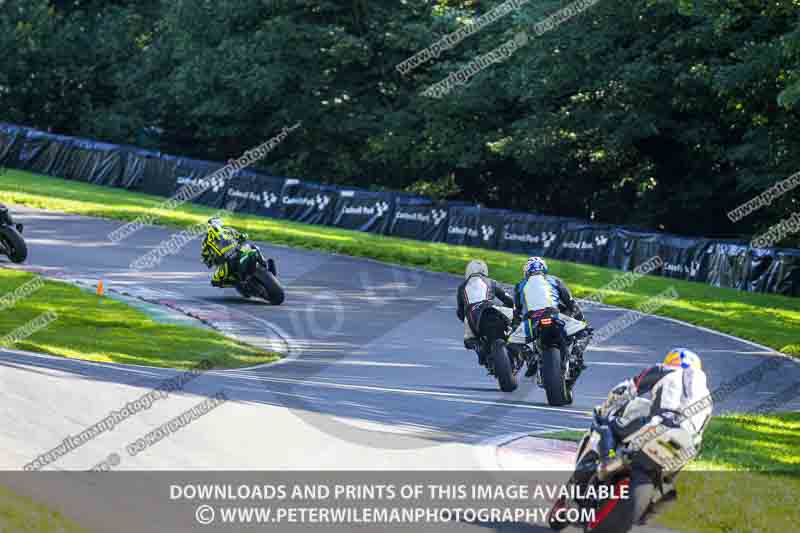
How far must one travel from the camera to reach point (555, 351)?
15750mm

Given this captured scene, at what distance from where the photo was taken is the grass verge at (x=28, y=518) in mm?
8688

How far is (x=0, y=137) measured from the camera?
5088 centimetres

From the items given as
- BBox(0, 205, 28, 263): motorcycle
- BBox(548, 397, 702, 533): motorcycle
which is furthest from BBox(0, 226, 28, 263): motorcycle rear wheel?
BBox(548, 397, 702, 533): motorcycle

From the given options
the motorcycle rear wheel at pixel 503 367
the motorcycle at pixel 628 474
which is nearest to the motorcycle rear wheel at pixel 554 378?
the motorcycle rear wheel at pixel 503 367

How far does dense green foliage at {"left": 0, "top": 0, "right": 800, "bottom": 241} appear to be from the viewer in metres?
40.5

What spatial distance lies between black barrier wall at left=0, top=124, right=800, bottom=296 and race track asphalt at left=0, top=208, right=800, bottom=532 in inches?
235

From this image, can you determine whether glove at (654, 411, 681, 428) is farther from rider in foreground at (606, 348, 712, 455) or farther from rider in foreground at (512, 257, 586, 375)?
rider in foreground at (512, 257, 586, 375)

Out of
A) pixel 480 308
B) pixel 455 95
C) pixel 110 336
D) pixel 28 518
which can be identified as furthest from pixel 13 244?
pixel 455 95

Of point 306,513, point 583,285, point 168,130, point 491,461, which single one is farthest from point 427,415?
point 168,130

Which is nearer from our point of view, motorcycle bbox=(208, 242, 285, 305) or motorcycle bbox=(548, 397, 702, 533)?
motorcycle bbox=(548, 397, 702, 533)

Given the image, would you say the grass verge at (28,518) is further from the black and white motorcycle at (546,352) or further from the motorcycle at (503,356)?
the motorcycle at (503,356)

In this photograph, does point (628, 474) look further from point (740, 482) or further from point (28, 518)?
point (28, 518)

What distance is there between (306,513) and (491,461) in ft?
9.05

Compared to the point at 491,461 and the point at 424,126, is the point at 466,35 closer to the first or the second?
the point at 424,126
